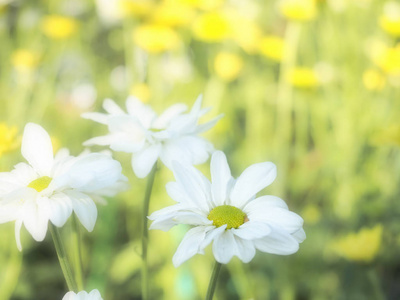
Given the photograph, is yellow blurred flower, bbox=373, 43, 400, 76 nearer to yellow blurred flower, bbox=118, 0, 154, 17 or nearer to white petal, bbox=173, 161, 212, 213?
yellow blurred flower, bbox=118, 0, 154, 17

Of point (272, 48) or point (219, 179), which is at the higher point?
point (219, 179)

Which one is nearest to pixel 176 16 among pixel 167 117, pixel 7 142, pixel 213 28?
pixel 213 28

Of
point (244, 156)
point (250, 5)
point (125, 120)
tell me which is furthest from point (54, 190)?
point (250, 5)

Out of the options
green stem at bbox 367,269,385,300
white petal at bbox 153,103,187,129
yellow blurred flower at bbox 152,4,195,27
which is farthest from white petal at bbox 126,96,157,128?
yellow blurred flower at bbox 152,4,195,27

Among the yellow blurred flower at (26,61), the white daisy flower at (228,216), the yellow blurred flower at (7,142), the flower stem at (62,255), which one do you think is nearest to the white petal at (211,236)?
the white daisy flower at (228,216)

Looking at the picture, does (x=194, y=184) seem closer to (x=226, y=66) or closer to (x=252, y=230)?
(x=252, y=230)

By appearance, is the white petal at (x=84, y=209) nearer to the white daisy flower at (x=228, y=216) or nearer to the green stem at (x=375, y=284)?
the white daisy flower at (x=228, y=216)
